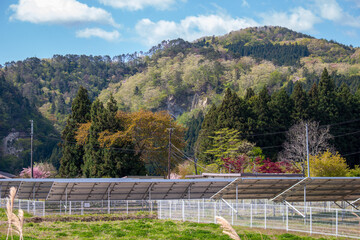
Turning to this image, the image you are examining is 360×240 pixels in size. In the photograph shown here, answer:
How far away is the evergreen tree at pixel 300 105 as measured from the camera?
222 feet

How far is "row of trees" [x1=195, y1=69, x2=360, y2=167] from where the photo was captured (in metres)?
65.6

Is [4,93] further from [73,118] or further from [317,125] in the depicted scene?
[317,125]

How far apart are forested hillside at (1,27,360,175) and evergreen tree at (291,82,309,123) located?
2584 cm

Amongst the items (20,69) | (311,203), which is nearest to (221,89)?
(20,69)

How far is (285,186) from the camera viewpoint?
2775cm

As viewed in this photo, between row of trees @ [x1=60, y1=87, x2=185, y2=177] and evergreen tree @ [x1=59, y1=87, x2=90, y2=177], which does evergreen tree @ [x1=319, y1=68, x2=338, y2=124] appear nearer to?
row of trees @ [x1=60, y1=87, x2=185, y2=177]

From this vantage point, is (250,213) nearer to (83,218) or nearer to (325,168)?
(83,218)

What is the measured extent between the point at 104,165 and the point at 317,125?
30807 mm

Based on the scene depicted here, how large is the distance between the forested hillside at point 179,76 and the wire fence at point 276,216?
6313 cm

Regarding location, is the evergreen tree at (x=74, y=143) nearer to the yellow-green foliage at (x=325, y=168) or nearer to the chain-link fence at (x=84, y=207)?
the chain-link fence at (x=84, y=207)

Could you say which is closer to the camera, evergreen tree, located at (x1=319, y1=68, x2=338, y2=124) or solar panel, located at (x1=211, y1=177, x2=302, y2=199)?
solar panel, located at (x1=211, y1=177, x2=302, y2=199)

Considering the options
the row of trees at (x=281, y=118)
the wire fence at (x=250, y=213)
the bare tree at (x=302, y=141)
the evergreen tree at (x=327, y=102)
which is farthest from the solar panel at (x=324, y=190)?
the evergreen tree at (x=327, y=102)

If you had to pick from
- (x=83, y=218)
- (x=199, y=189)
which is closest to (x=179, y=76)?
(x=199, y=189)

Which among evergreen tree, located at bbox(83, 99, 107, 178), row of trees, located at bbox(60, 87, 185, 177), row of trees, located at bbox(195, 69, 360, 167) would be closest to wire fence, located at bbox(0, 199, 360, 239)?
evergreen tree, located at bbox(83, 99, 107, 178)
